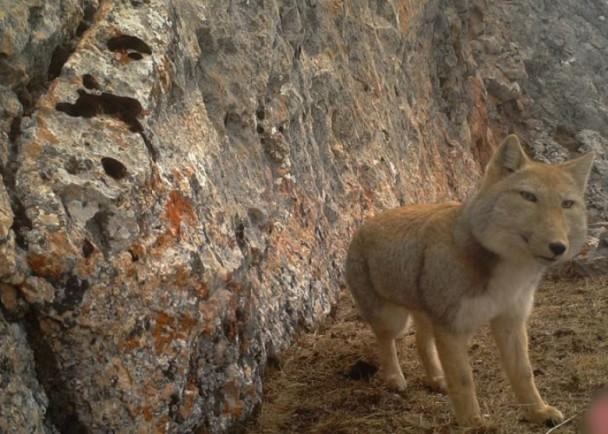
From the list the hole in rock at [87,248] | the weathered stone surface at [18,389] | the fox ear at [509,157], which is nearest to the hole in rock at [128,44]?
the hole in rock at [87,248]

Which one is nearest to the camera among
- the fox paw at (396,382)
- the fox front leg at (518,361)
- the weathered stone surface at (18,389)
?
the weathered stone surface at (18,389)

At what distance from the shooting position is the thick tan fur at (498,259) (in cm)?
528

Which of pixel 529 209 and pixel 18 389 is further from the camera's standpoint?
pixel 529 209

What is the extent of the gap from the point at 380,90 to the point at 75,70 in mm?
7698

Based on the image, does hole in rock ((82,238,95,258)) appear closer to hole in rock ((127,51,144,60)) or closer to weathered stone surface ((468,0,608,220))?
hole in rock ((127,51,144,60))

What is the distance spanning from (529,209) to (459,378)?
4.27ft

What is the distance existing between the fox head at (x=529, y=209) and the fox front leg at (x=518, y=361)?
69cm

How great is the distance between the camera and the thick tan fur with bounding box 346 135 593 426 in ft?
17.3

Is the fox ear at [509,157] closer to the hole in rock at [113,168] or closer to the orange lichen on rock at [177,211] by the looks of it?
the orange lichen on rock at [177,211]

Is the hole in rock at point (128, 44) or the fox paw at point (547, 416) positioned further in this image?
the fox paw at point (547, 416)

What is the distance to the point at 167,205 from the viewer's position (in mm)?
4906

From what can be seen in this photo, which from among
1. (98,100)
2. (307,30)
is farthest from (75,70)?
(307,30)

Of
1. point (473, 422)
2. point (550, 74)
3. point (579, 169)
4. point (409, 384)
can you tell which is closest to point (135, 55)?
point (579, 169)

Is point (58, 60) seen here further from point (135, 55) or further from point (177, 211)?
point (177, 211)
